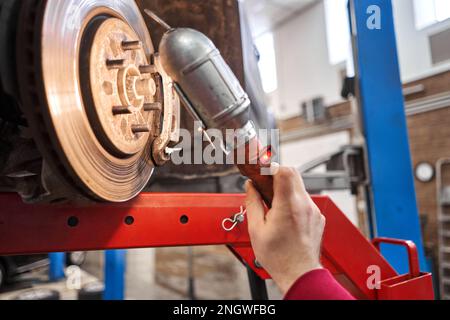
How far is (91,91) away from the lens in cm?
44

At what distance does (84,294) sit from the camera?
138 centimetres

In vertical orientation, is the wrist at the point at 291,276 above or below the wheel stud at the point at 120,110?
below

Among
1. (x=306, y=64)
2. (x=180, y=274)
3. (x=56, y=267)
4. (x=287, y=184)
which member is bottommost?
(x=180, y=274)

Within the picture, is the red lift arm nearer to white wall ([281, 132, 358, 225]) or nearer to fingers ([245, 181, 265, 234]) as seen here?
fingers ([245, 181, 265, 234])

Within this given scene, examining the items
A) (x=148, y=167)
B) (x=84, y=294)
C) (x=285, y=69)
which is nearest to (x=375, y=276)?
(x=148, y=167)

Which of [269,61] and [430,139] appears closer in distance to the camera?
[430,139]

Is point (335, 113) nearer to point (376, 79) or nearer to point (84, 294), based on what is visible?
point (376, 79)

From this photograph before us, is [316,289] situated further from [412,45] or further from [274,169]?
[412,45]

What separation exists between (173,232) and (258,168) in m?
0.22

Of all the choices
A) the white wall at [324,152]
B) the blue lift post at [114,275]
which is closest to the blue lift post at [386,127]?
the blue lift post at [114,275]

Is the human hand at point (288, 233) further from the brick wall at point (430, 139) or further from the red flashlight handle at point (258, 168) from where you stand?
the brick wall at point (430, 139)

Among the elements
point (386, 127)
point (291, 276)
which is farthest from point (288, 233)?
point (386, 127)

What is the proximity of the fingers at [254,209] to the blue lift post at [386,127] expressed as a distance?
0.70 meters

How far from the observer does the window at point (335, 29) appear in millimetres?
4484
